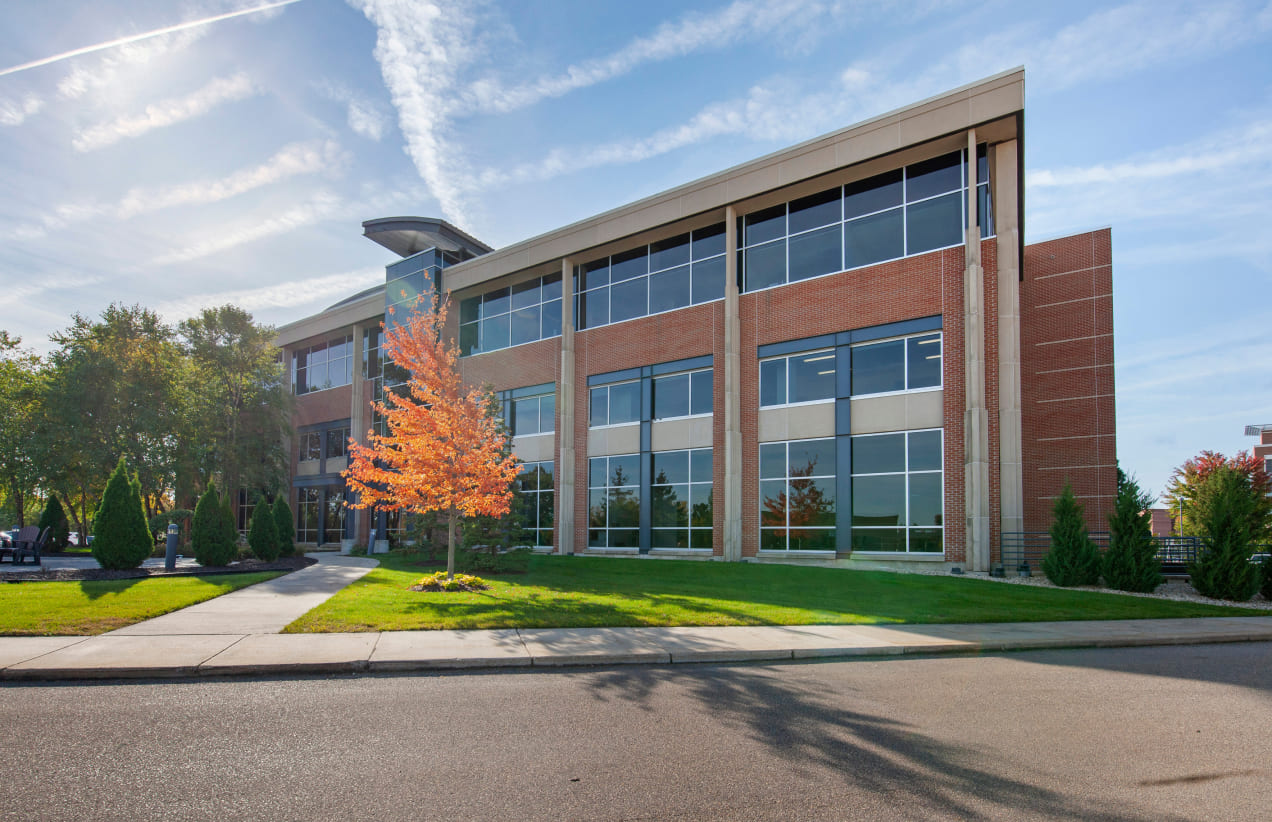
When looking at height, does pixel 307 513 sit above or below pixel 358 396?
below

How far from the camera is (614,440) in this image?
29094 millimetres

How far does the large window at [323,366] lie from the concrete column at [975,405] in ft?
105

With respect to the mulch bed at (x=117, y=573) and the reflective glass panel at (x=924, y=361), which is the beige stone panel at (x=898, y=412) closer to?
the reflective glass panel at (x=924, y=361)

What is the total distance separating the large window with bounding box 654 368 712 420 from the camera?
2673 cm

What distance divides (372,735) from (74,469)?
125ft

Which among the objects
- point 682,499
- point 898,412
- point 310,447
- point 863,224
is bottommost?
point 682,499

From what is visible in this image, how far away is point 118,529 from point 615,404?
16.7 meters

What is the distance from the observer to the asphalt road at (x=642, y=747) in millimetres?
4496

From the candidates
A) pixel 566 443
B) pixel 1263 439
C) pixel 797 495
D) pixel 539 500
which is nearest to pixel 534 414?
pixel 566 443

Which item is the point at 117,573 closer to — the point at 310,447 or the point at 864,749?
the point at 864,749

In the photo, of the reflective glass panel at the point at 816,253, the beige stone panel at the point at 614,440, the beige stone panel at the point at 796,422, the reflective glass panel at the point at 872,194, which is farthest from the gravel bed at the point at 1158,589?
the reflective glass panel at the point at 872,194

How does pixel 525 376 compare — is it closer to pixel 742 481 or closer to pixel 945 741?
pixel 742 481

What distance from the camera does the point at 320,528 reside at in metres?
41.6

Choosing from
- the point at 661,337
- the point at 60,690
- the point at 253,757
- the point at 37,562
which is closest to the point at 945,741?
the point at 253,757
